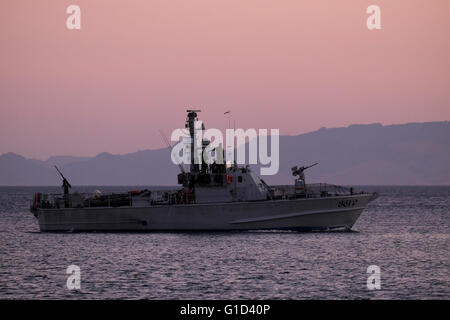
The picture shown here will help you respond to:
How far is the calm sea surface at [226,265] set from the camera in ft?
117

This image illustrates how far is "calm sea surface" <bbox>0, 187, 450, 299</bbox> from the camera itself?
35812 mm

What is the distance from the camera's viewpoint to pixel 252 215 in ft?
191

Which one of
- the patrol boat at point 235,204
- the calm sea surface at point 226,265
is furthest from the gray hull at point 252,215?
the calm sea surface at point 226,265

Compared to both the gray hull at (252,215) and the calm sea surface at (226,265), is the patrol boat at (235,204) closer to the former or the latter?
the gray hull at (252,215)

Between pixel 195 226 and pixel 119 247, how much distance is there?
26.3 ft

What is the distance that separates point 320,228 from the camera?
194 ft

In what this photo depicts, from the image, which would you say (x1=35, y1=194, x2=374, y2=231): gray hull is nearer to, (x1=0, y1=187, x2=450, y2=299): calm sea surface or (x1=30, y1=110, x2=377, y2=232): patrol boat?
(x1=30, y1=110, x2=377, y2=232): patrol boat

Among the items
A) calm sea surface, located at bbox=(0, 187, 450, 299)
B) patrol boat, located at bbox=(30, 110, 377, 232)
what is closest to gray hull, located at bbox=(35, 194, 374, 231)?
patrol boat, located at bbox=(30, 110, 377, 232)

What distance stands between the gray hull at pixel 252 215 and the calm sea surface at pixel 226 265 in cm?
95

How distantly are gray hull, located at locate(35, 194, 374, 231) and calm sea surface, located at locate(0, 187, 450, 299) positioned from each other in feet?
3.11

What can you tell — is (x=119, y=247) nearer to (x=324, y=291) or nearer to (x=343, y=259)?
(x=343, y=259)
